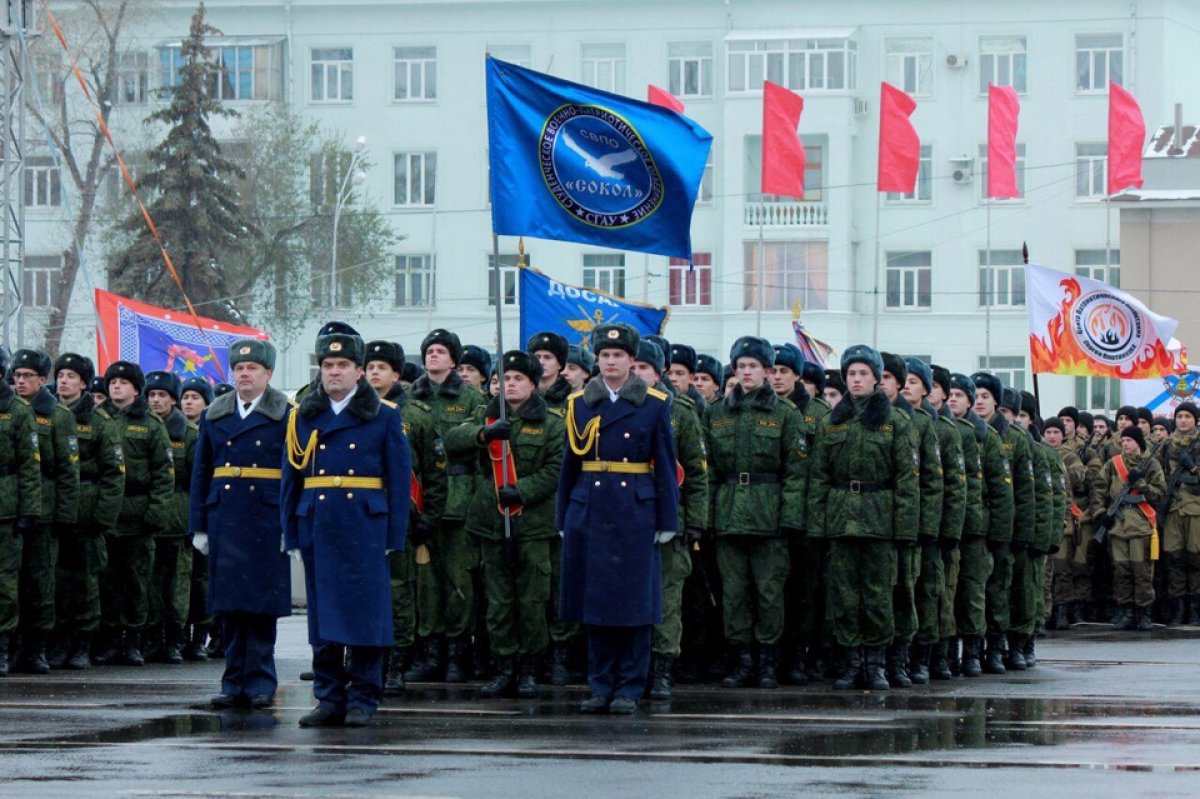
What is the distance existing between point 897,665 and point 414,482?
3211mm

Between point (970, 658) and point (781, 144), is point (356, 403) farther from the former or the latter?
point (781, 144)

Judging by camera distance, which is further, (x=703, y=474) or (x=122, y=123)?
(x=122, y=123)

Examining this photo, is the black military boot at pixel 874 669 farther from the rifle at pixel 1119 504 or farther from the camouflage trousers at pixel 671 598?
the rifle at pixel 1119 504

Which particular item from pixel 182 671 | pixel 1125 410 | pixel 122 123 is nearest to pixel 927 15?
pixel 122 123

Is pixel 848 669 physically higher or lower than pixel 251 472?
lower

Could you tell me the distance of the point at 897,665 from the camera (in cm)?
1485

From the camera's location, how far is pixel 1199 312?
44.6 metres

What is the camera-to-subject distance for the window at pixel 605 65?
60.2 metres

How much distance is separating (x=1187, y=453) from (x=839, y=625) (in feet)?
32.1

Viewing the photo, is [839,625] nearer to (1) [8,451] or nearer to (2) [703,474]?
(2) [703,474]

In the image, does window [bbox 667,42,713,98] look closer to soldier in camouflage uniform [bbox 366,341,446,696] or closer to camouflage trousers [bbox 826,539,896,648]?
camouflage trousers [bbox 826,539,896,648]

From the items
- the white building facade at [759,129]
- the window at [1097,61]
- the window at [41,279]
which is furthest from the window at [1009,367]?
the window at [41,279]

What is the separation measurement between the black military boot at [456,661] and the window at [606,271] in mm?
45196

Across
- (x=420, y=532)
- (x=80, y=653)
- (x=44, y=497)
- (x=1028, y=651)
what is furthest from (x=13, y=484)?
(x=1028, y=651)
